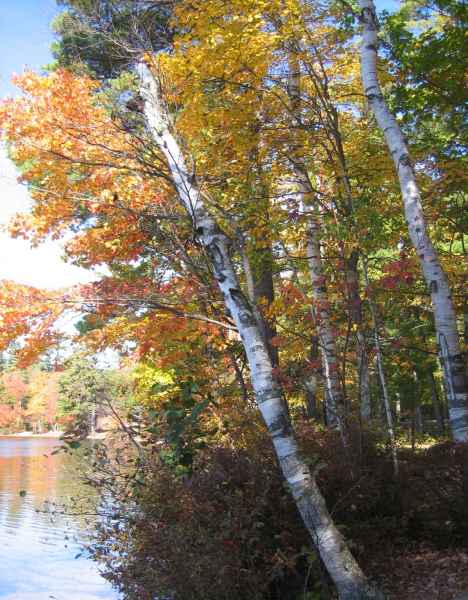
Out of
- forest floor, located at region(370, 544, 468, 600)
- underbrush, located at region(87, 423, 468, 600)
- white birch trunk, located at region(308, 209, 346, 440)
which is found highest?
white birch trunk, located at region(308, 209, 346, 440)

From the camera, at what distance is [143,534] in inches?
181

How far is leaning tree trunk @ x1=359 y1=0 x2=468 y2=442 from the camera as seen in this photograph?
4.96 metres

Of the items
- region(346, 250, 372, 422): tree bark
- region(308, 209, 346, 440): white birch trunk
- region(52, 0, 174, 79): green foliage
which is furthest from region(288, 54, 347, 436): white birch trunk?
region(52, 0, 174, 79): green foliage

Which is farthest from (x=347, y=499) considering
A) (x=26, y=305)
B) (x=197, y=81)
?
(x=197, y=81)

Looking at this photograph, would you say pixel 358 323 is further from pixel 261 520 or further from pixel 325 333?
pixel 261 520

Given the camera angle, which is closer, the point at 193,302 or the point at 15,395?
the point at 193,302

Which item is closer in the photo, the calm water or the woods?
the woods

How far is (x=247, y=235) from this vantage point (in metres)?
8.07

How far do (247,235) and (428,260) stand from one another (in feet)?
10.9

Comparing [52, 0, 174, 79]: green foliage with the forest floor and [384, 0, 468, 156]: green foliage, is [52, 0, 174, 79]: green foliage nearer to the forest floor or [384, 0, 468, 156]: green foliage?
[384, 0, 468, 156]: green foliage

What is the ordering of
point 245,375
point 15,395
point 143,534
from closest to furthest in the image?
1. point 143,534
2. point 245,375
3. point 15,395

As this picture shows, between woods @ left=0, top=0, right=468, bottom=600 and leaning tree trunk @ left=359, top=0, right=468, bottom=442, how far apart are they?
0.06 ft

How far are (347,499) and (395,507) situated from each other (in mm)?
514

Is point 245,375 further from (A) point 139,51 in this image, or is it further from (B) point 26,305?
(A) point 139,51
